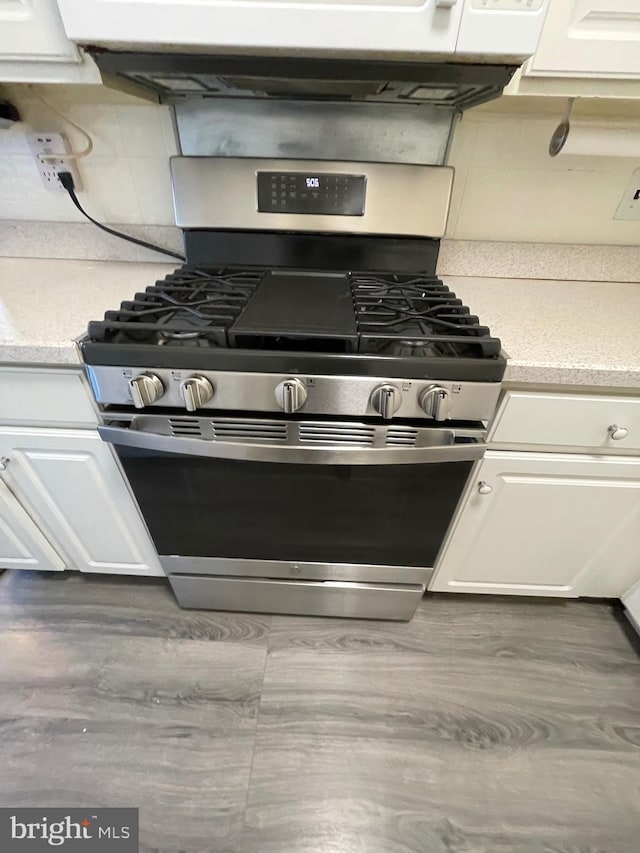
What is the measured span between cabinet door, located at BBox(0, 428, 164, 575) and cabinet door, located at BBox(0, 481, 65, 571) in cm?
3

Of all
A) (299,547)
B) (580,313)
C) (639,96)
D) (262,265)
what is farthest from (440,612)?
(639,96)

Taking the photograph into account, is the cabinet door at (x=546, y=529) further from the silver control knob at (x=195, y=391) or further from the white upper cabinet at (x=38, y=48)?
the white upper cabinet at (x=38, y=48)

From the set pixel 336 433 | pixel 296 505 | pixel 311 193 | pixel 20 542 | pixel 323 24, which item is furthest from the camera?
pixel 20 542

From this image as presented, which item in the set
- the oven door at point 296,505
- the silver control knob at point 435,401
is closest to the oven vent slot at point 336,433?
the oven door at point 296,505

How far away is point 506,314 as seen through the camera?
0.90 metres

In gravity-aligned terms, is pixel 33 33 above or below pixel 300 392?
above

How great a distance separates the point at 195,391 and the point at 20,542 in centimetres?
84

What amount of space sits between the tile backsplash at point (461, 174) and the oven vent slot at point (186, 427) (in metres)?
0.70

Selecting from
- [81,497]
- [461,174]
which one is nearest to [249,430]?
[81,497]

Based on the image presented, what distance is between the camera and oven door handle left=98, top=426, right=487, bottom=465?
29.5 inches

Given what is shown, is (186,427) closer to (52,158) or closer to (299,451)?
(299,451)

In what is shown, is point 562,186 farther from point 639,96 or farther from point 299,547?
point 299,547

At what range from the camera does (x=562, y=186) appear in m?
1.05

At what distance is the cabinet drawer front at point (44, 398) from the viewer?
0.76 meters
